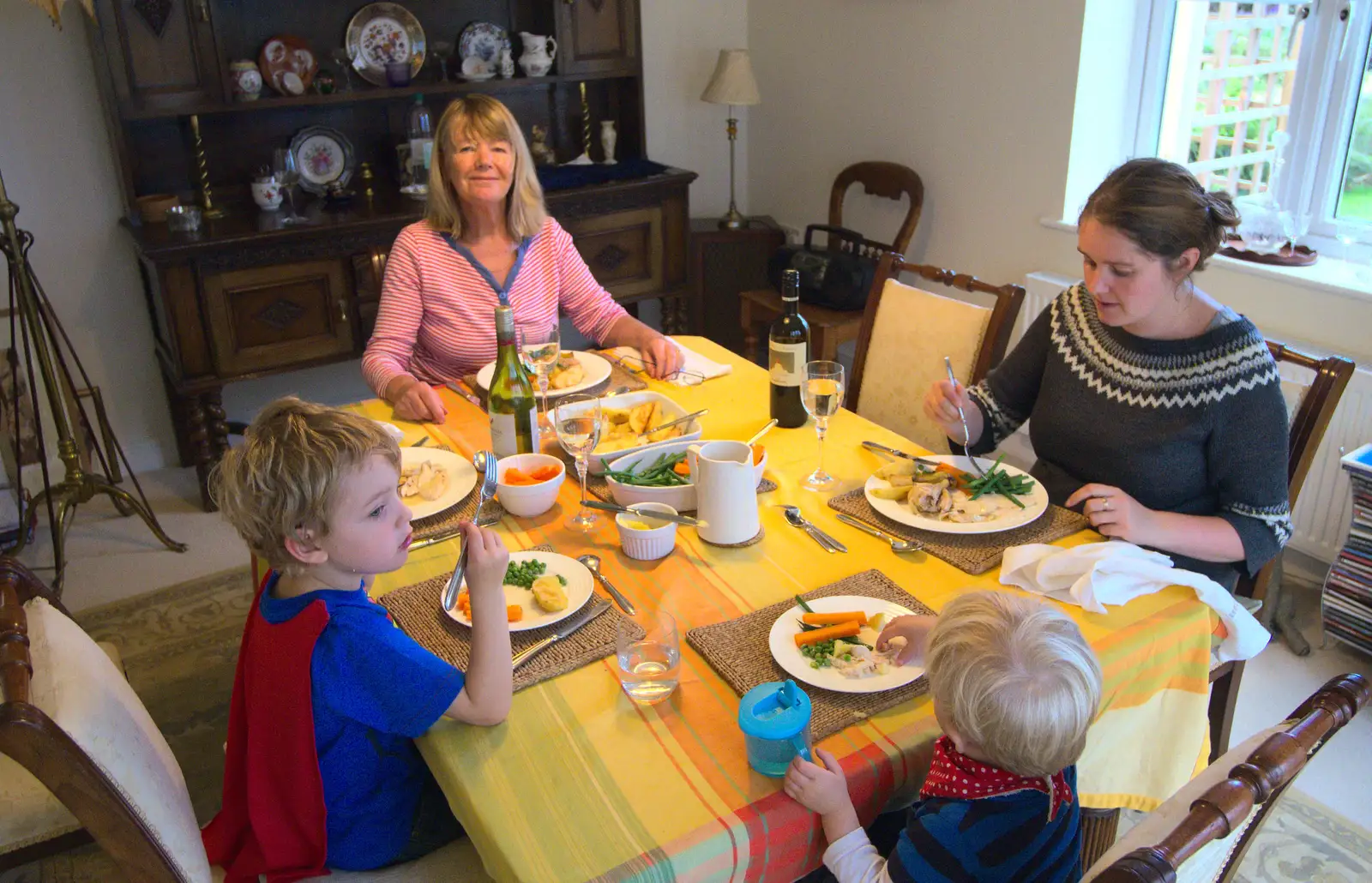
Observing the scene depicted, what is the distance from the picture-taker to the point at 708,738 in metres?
1.17

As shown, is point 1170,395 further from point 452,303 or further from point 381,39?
point 381,39

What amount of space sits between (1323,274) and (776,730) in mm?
2317

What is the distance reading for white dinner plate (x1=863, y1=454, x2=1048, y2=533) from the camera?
1.56 meters

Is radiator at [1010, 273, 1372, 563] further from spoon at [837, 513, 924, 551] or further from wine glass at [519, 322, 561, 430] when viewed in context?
wine glass at [519, 322, 561, 430]

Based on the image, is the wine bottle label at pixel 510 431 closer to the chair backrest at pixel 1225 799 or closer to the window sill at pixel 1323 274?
the chair backrest at pixel 1225 799

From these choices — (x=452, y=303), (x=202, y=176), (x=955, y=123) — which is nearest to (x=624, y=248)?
(x=955, y=123)

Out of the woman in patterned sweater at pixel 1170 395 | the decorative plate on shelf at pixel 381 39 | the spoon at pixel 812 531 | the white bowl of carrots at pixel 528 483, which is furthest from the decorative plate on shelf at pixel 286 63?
the woman in patterned sweater at pixel 1170 395

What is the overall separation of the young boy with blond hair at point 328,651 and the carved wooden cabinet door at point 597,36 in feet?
9.11

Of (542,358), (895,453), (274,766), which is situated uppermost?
(542,358)

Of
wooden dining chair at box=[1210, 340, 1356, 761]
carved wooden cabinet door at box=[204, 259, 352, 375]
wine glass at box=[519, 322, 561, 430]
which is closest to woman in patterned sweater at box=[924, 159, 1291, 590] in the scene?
wooden dining chair at box=[1210, 340, 1356, 761]

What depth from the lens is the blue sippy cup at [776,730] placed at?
3.56ft

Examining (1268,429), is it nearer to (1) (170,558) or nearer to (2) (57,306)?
(1) (170,558)

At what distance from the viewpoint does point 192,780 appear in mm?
2189

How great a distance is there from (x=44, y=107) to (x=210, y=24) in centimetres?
59
